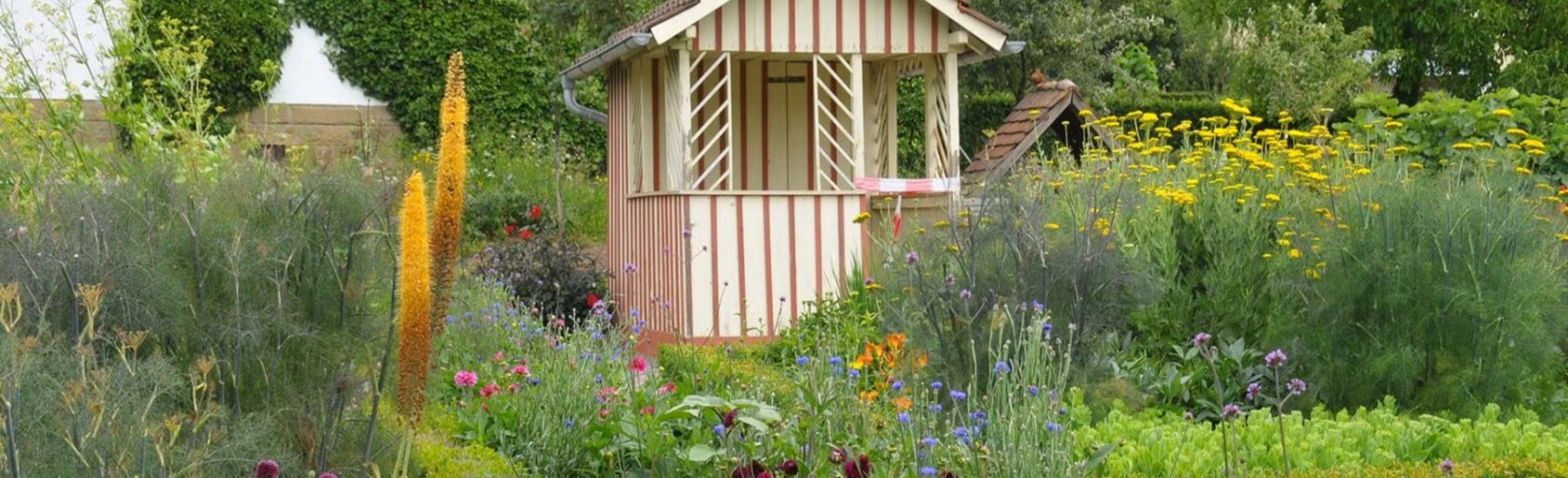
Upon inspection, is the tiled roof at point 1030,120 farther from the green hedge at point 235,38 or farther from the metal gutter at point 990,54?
the green hedge at point 235,38

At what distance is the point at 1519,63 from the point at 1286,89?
10.4ft

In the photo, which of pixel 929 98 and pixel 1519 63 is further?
pixel 1519 63

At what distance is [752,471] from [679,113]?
6892 mm

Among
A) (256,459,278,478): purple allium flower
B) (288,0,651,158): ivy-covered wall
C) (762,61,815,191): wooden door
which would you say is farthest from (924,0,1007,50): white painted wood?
(288,0,651,158): ivy-covered wall

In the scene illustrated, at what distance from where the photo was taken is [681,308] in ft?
35.6

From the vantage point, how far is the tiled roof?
41.2ft

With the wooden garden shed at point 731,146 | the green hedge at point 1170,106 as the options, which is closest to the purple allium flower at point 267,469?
the wooden garden shed at point 731,146

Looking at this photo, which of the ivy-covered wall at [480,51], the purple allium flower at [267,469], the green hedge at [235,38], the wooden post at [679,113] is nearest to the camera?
the purple allium flower at [267,469]

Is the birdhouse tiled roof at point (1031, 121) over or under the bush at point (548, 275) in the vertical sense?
over

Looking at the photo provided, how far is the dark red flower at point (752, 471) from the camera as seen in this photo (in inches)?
159

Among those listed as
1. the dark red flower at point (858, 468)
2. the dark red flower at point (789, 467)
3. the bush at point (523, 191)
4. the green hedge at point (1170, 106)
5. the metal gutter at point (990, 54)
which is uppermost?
the green hedge at point (1170, 106)

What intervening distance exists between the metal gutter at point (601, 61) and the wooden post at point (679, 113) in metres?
0.22

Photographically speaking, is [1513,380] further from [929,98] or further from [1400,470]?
[929,98]

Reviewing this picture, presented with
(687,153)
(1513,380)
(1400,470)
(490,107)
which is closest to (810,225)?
(687,153)
